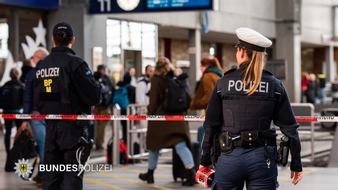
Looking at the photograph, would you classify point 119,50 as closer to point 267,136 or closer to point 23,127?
point 23,127

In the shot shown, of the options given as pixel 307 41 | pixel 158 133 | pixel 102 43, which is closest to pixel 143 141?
pixel 158 133

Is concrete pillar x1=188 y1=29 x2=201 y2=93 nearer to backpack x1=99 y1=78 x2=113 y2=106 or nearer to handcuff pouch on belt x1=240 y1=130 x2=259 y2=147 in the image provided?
backpack x1=99 y1=78 x2=113 y2=106

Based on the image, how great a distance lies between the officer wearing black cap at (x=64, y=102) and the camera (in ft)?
22.9

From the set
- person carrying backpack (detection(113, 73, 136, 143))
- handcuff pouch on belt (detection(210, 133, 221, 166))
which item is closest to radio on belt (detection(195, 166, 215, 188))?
handcuff pouch on belt (detection(210, 133, 221, 166))

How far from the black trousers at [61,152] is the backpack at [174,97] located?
3458 millimetres

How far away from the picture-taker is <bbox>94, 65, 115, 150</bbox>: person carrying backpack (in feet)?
51.6

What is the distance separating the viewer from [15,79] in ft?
42.2

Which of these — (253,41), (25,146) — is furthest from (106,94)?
(253,41)

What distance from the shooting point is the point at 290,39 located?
36.5m

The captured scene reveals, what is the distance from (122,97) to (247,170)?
1092 cm

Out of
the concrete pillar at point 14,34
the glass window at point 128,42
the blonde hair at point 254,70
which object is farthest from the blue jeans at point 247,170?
the glass window at point 128,42

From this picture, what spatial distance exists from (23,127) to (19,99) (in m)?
2.48

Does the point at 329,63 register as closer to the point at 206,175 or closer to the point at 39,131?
the point at 39,131

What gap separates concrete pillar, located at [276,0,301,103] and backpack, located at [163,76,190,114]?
83.9ft
